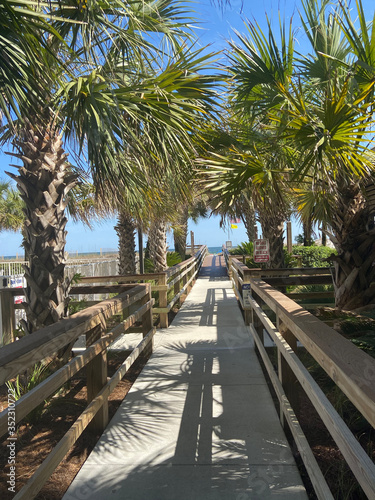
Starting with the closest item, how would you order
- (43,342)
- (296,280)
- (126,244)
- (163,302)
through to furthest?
(43,342) → (296,280) → (163,302) → (126,244)

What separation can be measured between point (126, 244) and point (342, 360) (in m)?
11.0

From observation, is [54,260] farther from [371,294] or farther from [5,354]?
[371,294]

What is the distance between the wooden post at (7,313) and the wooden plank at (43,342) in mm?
2329

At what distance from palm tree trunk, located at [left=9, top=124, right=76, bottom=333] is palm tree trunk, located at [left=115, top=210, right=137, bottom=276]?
7.66 m

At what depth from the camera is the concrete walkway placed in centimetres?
262

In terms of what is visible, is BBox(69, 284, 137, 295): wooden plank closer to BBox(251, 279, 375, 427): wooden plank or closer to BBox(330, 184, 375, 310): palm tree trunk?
BBox(330, 184, 375, 310): palm tree trunk

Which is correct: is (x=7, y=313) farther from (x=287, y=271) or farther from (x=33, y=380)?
(x=287, y=271)

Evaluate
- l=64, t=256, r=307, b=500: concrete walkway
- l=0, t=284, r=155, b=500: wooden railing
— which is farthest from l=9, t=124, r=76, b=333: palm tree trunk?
l=64, t=256, r=307, b=500: concrete walkway

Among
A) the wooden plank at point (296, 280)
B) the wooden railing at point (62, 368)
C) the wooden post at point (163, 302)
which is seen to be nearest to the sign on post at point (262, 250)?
the wooden post at point (163, 302)

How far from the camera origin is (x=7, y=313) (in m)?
5.57

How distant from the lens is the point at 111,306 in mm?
4012

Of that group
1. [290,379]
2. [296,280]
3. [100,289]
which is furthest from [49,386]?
[296,280]

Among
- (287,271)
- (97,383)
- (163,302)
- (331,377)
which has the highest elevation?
(287,271)

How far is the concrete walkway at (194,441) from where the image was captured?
2623mm
